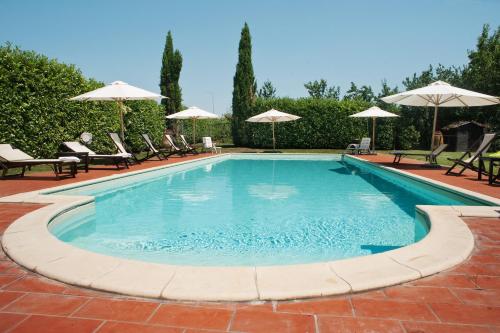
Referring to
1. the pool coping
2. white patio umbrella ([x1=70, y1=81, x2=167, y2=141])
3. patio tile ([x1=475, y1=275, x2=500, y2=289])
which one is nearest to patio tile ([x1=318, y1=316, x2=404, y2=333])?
the pool coping

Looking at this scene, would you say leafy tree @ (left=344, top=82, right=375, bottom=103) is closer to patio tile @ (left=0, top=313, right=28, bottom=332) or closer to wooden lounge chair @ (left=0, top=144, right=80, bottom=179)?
wooden lounge chair @ (left=0, top=144, right=80, bottom=179)

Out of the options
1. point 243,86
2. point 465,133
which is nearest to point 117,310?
point 243,86

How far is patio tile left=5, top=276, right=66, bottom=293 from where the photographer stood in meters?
2.32

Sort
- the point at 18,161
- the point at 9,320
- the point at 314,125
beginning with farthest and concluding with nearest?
the point at 314,125
the point at 18,161
the point at 9,320

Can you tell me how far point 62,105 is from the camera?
36.8 feet

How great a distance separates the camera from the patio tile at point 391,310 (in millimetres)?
1948

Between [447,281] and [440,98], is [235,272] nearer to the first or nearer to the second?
[447,281]

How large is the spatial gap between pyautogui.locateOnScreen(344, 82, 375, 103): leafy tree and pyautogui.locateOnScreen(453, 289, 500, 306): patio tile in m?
51.9

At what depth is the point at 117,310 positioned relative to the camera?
2.04 m

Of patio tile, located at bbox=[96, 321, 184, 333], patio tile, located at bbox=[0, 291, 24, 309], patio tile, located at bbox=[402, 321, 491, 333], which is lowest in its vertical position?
patio tile, located at bbox=[0, 291, 24, 309]

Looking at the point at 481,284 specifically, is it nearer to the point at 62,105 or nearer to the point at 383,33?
the point at 62,105

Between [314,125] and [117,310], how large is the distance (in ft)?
69.8

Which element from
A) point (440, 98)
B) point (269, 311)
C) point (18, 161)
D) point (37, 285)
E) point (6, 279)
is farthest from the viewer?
point (440, 98)

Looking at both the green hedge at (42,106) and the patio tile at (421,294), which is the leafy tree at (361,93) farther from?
the patio tile at (421,294)
